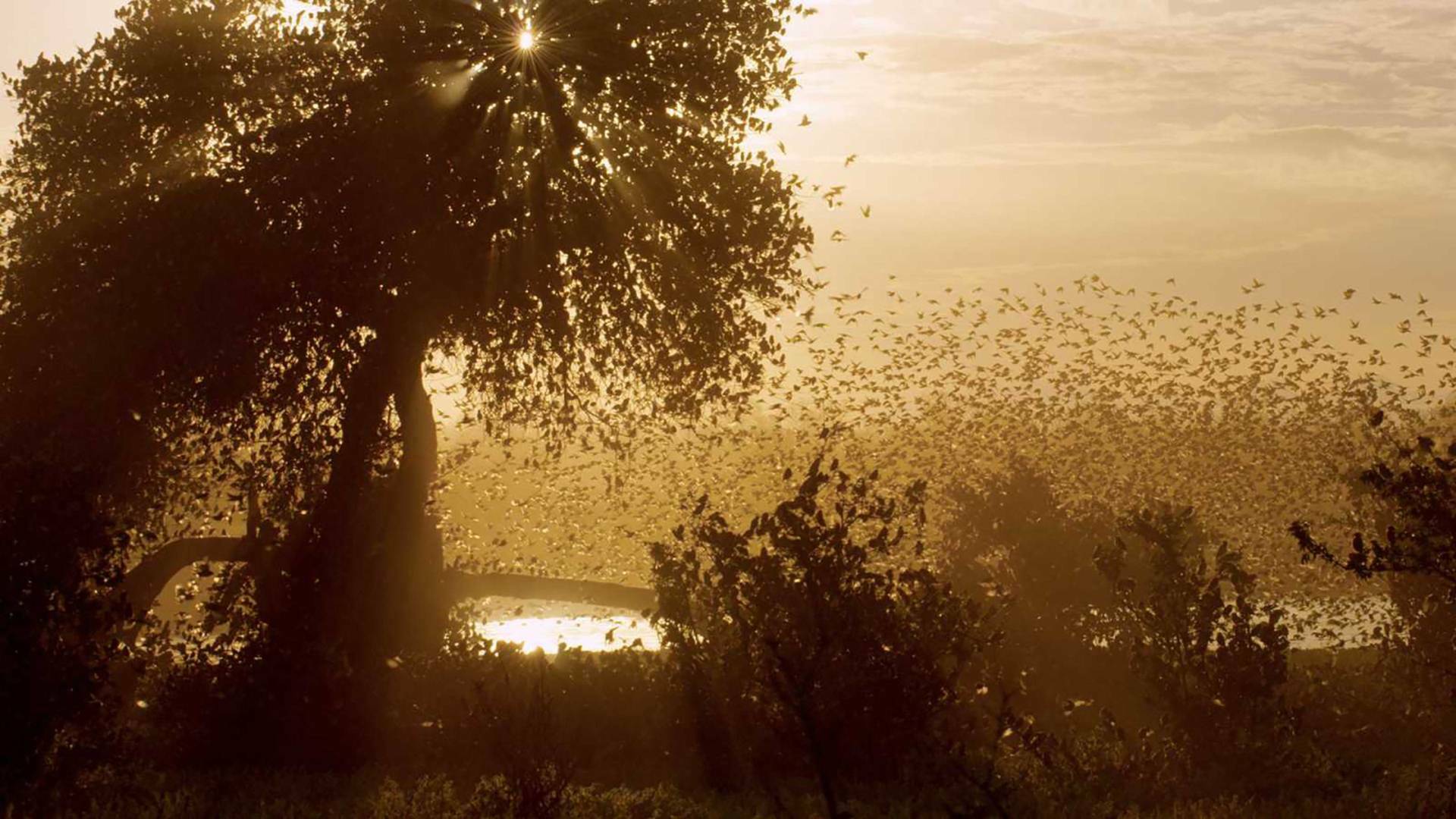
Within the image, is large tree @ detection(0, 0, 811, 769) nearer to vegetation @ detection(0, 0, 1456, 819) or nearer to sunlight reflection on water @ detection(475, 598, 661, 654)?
vegetation @ detection(0, 0, 1456, 819)

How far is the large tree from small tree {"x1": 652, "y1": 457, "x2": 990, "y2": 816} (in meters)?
7.87

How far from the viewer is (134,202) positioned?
80.0 feet

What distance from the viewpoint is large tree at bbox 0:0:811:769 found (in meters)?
22.8

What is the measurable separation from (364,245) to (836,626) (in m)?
11.7

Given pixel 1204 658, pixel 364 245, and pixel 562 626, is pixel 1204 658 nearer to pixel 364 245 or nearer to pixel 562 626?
Answer: pixel 364 245

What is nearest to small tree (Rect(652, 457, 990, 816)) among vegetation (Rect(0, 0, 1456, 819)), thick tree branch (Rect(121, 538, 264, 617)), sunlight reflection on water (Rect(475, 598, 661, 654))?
vegetation (Rect(0, 0, 1456, 819))

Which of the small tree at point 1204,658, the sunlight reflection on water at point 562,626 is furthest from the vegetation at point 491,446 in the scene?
the sunlight reflection on water at point 562,626

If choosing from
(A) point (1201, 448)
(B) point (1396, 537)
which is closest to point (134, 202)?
(B) point (1396, 537)

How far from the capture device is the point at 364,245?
2291cm

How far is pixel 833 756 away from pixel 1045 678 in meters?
16.1

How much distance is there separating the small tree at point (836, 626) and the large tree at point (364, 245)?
787 centimetres

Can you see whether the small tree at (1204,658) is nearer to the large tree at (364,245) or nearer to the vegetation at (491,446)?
the vegetation at (491,446)

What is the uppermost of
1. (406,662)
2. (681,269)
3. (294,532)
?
(681,269)

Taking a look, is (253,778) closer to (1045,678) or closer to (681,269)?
(681,269)
